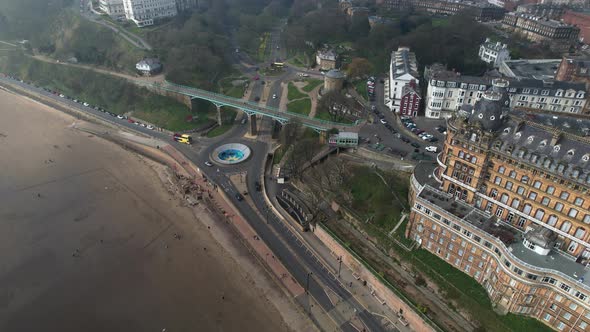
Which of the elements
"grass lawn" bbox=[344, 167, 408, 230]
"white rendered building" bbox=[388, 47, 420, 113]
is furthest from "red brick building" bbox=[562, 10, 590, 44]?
"grass lawn" bbox=[344, 167, 408, 230]

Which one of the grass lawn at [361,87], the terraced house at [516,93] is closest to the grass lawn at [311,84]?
the grass lawn at [361,87]

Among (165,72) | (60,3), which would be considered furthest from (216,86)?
(60,3)

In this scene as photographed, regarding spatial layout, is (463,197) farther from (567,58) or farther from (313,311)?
(567,58)

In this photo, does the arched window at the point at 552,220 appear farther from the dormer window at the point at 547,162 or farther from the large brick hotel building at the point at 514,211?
the dormer window at the point at 547,162

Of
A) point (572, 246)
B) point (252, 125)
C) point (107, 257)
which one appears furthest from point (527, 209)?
point (252, 125)

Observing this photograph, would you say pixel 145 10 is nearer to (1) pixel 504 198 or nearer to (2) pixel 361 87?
(2) pixel 361 87
